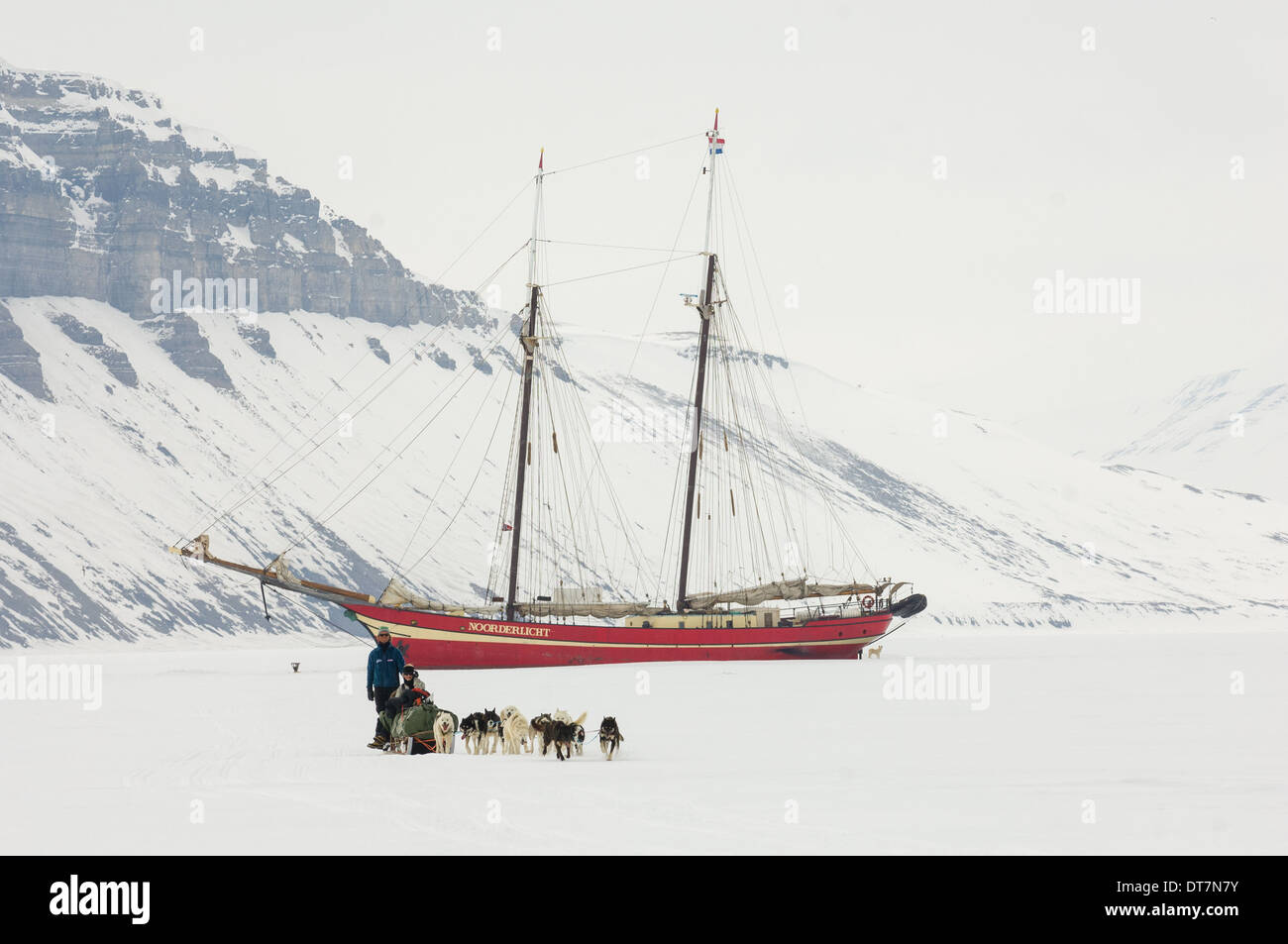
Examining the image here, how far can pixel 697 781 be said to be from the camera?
2391 cm

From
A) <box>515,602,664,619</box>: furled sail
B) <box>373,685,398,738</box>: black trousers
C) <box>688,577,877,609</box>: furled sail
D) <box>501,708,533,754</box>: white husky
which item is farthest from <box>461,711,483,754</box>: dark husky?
<box>688,577,877,609</box>: furled sail

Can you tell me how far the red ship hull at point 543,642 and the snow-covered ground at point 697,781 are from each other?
94.3 ft

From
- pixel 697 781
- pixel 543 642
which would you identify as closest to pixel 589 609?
pixel 543 642

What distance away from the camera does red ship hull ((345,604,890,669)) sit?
75.3 m

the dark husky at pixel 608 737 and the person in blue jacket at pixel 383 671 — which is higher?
the person in blue jacket at pixel 383 671

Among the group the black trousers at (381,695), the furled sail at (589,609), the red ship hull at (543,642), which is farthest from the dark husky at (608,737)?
the furled sail at (589,609)

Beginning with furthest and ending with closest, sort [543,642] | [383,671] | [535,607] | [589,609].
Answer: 1. [589,609]
2. [535,607]
3. [543,642]
4. [383,671]

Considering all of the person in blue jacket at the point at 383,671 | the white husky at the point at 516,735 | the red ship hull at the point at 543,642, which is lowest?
the red ship hull at the point at 543,642

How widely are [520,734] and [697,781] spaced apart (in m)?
6.47

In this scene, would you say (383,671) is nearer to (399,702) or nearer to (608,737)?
(399,702)

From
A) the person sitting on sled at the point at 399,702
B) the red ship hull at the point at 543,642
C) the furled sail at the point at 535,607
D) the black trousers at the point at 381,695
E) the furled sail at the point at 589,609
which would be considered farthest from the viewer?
the furled sail at the point at 589,609

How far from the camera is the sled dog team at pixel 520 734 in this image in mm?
27906

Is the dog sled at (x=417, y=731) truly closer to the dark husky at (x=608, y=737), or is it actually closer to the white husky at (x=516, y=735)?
the white husky at (x=516, y=735)
